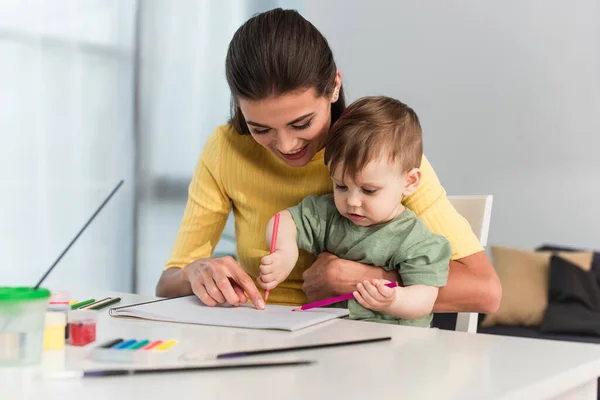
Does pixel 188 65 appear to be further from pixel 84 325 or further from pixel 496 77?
pixel 84 325

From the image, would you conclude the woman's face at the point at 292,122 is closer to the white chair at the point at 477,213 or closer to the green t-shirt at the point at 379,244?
the green t-shirt at the point at 379,244

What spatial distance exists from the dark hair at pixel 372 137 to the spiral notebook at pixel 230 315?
12.0 inches

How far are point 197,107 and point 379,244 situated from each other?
8.58 ft

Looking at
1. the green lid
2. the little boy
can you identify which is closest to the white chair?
the little boy

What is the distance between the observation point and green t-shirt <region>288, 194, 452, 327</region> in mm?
1273

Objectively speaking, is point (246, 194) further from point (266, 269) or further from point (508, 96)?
point (508, 96)

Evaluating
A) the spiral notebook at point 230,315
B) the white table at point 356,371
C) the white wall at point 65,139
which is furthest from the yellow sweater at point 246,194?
the white wall at point 65,139

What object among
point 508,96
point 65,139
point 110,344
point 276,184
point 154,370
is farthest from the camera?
point 508,96

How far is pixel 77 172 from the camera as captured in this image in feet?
10.6

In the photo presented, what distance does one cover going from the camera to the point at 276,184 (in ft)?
5.14

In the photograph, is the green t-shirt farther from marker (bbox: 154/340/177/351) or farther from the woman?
marker (bbox: 154/340/177/351)

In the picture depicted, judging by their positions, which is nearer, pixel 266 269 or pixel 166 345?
pixel 166 345

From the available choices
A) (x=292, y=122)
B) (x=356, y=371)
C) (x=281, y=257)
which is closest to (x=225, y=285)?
(x=281, y=257)

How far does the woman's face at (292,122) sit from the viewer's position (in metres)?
1.36
